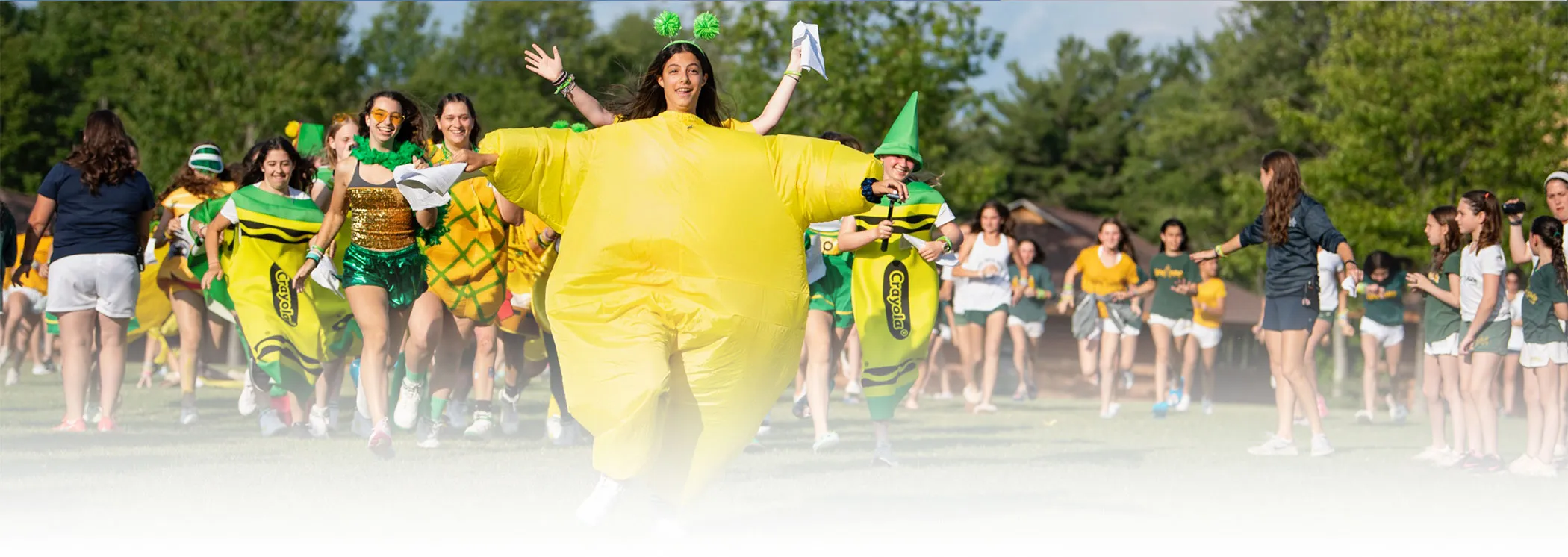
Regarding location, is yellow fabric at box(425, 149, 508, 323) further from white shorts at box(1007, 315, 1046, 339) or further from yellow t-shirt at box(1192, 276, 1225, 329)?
yellow t-shirt at box(1192, 276, 1225, 329)

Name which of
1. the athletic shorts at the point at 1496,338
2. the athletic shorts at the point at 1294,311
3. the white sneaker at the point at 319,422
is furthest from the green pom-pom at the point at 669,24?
the athletic shorts at the point at 1496,338

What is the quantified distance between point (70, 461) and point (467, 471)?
1.93 m

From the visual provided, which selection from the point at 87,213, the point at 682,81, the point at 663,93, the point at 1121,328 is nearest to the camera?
the point at 682,81

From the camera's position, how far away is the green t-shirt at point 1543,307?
862cm

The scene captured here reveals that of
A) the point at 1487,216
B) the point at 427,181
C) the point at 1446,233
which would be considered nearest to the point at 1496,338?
the point at 1487,216

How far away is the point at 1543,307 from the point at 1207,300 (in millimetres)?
6883

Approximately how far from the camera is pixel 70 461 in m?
7.43

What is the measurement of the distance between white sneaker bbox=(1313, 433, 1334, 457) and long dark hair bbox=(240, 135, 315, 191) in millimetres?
6642

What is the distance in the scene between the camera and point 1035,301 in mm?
16922

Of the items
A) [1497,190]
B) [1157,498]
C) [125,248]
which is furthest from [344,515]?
[1497,190]

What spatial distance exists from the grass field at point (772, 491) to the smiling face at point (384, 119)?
170 centimetres

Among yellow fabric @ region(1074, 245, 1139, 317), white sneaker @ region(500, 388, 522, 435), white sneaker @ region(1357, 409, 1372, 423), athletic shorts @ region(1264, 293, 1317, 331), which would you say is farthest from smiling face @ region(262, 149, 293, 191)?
white sneaker @ region(1357, 409, 1372, 423)

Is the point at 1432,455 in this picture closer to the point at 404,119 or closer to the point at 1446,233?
the point at 1446,233

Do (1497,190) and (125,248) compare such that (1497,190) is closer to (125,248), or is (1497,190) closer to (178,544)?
(125,248)
